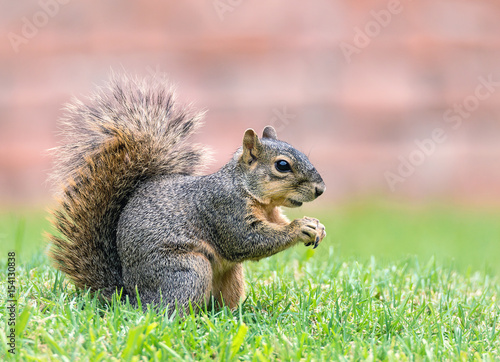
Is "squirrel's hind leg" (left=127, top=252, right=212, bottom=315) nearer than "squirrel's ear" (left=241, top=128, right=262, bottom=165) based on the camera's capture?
Yes

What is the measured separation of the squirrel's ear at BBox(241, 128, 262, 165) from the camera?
2961mm

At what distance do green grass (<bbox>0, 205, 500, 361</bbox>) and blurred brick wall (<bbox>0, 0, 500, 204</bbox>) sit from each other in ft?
16.5

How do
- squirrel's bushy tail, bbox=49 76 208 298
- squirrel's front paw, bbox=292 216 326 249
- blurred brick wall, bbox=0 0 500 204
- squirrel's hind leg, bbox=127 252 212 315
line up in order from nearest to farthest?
1. squirrel's hind leg, bbox=127 252 212 315
2. squirrel's front paw, bbox=292 216 326 249
3. squirrel's bushy tail, bbox=49 76 208 298
4. blurred brick wall, bbox=0 0 500 204

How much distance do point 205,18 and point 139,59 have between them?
1.11 metres

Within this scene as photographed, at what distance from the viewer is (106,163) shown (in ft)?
9.75

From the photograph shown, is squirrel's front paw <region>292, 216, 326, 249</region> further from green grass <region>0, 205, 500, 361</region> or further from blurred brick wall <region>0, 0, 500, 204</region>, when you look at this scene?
blurred brick wall <region>0, 0, 500, 204</region>

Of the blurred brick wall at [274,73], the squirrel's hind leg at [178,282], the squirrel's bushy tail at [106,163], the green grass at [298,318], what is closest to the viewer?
the green grass at [298,318]

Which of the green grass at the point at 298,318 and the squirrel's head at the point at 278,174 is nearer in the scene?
the green grass at the point at 298,318

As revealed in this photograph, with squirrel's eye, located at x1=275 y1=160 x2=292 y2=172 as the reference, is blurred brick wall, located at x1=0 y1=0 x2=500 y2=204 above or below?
above

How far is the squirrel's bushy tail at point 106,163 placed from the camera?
2.96 metres

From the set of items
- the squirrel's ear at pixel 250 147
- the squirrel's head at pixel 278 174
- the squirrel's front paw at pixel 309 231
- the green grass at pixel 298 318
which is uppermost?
the squirrel's ear at pixel 250 147

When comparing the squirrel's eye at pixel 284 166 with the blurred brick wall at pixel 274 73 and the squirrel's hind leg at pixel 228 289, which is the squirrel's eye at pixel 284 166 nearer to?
the squirrel's hind leg at pixel 228 289

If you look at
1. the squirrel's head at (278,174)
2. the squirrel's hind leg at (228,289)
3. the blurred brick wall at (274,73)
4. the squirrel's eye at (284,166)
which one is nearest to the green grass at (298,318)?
the squirrel's hind leg at (228,289)

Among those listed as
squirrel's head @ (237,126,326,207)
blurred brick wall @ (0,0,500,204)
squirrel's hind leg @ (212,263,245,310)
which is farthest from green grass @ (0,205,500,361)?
blurred brick wall @ (0,0,500,204)
